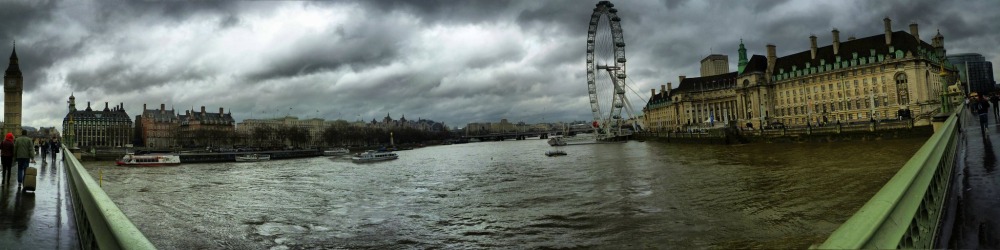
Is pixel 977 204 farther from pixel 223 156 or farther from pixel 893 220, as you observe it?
pixel 223 156

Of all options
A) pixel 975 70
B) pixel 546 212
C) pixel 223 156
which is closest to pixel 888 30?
pixel 975 70

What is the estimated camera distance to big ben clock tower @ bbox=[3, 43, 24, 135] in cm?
7607

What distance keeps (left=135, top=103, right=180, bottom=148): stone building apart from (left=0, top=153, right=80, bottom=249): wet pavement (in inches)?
6372

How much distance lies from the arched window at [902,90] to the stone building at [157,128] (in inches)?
6786

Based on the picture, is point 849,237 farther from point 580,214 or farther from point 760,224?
point 580,214

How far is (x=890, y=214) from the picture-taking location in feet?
8.54

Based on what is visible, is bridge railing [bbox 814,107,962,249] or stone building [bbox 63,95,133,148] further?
stone building [bbox 63,95,133,148]

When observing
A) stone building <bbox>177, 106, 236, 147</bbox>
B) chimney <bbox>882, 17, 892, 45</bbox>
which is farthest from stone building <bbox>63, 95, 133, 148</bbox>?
chimney <bbox>882, 17, 892, 45</bbox>

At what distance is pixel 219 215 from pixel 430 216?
9096 millimetres

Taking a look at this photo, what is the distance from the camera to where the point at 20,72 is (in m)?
80.7

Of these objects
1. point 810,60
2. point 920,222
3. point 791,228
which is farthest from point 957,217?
point 810,60

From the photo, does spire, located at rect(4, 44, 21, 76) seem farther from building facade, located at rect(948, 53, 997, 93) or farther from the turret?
building facade, located at rect(948, 53, 997, 93)

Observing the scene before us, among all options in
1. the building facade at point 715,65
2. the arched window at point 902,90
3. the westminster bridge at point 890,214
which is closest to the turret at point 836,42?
the arched window at point 902,90

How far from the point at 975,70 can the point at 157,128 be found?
212 metres
